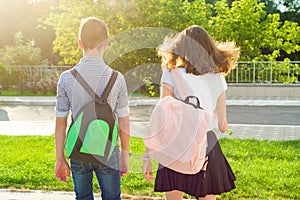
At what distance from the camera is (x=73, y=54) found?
766 inches

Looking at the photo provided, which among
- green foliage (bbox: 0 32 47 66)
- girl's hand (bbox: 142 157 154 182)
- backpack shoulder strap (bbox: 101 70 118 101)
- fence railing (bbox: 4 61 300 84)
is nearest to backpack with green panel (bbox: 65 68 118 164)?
backpack shoulder strap (bbox: 101 70 118 101)

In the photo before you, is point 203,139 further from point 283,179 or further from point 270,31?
point 270,31

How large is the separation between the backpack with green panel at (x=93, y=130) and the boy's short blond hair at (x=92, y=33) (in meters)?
0.20

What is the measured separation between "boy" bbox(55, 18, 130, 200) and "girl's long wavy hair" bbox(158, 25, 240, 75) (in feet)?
1.20

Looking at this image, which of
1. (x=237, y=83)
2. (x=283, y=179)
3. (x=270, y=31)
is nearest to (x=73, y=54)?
(x=237, y=83)

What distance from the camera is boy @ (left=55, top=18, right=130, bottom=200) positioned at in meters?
2.78

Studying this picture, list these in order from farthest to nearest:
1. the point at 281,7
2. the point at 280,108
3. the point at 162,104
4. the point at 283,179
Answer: the point at 281,7
the point at 280,108
the point at 283,179
the point at 162,104

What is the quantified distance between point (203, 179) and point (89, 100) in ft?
3.04

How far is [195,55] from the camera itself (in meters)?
2.86

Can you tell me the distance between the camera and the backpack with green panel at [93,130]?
2.76 meters

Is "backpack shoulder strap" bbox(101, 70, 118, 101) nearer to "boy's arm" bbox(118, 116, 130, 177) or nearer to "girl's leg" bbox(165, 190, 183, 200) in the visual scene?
"boy's arm" bbox(118, 116, 130, 177)

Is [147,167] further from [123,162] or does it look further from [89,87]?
[89,87]

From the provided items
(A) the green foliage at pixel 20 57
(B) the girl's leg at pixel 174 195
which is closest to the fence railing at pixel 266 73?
(A) the green foliage at pixel 20 57

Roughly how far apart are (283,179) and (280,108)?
983 centimetres
